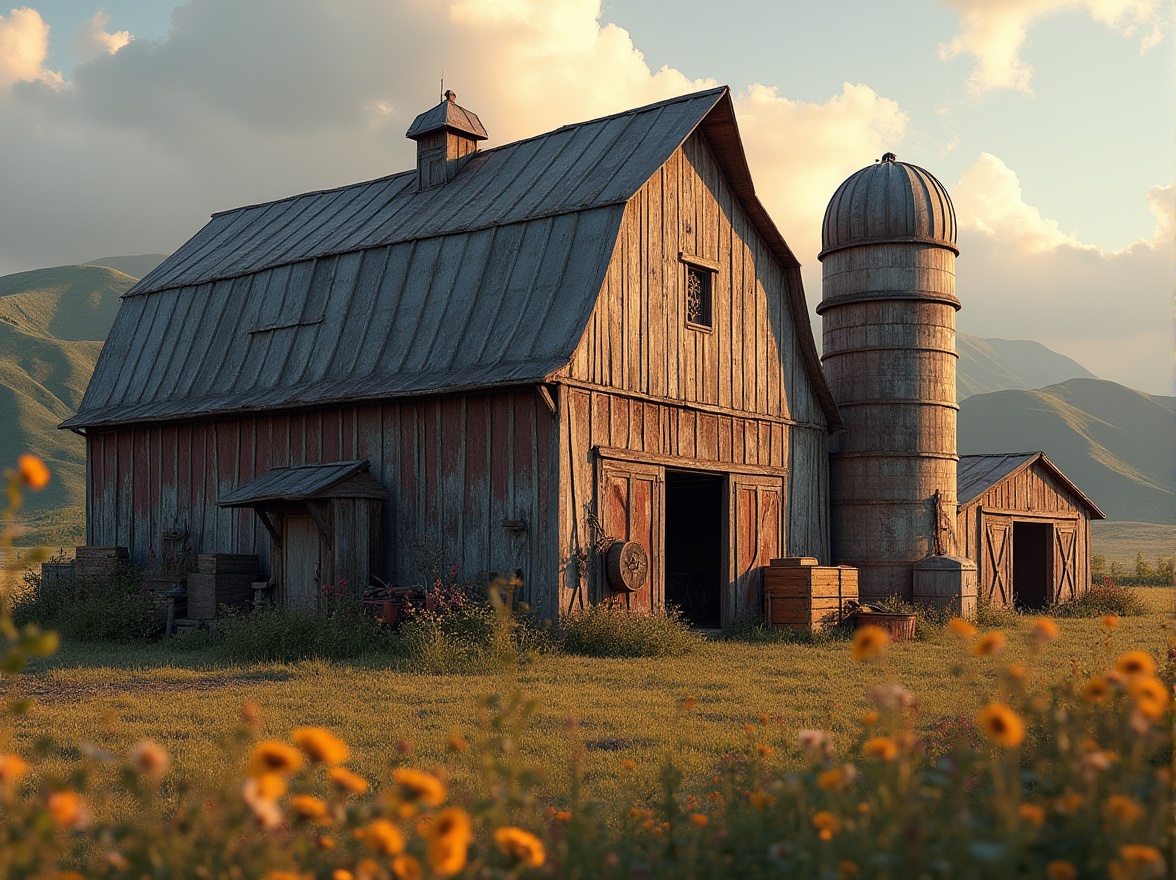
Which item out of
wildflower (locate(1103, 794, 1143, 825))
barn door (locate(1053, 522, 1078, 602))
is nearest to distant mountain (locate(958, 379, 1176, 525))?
barn door (locate(1053, 522, 1078, 602))

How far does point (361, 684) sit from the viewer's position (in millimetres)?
11492

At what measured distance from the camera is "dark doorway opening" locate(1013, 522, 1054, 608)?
25.3m

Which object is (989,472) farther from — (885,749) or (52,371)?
(52,371)

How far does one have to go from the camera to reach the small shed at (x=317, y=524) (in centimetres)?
1580

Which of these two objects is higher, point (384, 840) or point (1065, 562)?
point (384, 840)

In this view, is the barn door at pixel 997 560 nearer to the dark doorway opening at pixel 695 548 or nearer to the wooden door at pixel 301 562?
the dark doorway opening at pixel 695 548

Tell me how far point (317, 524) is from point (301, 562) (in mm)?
839

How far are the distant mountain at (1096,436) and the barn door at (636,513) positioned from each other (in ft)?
380

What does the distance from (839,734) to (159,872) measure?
6654 millimetres

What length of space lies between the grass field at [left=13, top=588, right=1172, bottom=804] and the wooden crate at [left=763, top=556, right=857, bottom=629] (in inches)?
67.8

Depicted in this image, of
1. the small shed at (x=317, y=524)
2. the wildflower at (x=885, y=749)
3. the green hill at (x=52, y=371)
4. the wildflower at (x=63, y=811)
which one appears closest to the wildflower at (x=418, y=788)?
the wildflower at (x=63, y=811)

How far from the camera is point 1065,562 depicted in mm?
25438

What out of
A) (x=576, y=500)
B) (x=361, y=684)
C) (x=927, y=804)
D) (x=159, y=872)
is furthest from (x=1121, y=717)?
(x=576, y=500)

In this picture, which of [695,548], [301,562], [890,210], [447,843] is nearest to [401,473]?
[301,562]
